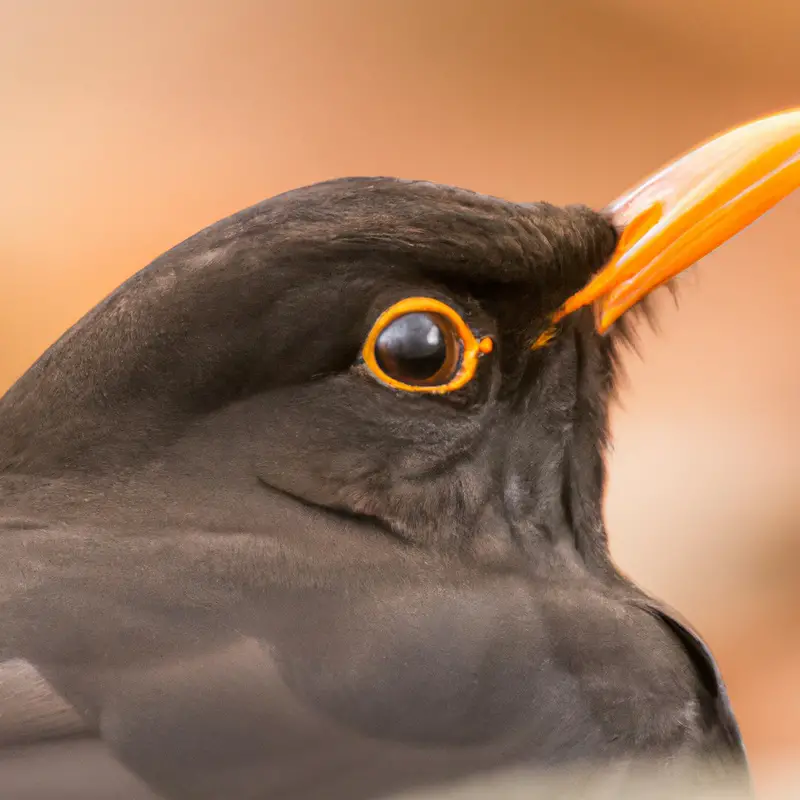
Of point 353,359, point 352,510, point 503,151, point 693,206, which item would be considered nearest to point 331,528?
point 352,510

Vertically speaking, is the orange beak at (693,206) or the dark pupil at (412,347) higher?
the orange beak at (693,206)

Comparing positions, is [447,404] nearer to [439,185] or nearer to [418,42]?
[439,185]

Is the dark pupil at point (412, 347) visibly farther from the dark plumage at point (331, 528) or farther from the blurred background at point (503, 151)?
the blurred background at point (503, 151)

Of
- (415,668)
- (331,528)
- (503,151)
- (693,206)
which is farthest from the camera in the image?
(503,151)

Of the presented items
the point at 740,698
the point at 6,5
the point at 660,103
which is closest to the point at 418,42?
the point at 660,103

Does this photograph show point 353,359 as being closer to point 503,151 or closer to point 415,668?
point 415,668

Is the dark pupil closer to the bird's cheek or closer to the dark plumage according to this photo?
→ the dark plumage

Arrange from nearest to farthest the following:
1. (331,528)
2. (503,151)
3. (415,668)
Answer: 1. (415,668)
2. (331,528)
3. (503,151)

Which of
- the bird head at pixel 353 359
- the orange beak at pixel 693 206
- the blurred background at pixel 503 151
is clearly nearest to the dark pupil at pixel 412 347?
the bird head at pixel 353 359
